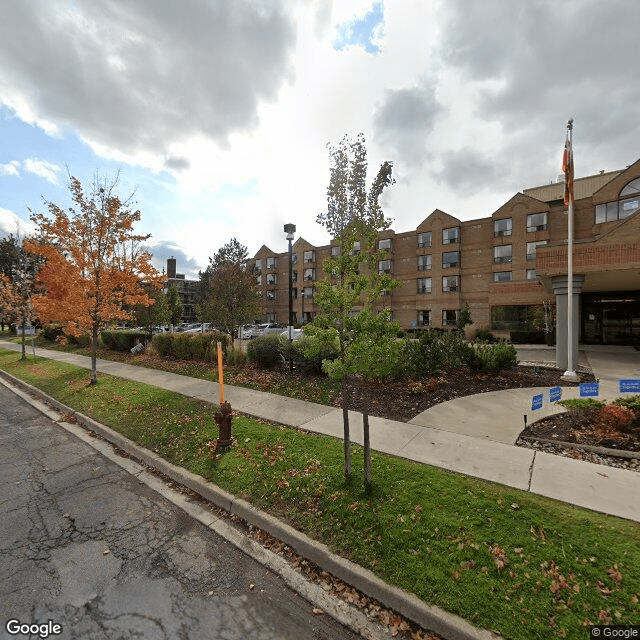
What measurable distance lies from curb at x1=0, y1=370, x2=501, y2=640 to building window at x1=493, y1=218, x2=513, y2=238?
3925 centimetres

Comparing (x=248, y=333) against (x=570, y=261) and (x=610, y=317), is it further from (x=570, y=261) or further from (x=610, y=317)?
(x=610, y=317)

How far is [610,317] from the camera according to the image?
22672 mm

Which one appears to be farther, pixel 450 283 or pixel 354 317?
pixel 450 283

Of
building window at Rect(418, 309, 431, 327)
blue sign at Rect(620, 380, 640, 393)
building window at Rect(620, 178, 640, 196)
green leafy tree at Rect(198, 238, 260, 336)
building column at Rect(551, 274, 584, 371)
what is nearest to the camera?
blue sign at Rect(620, 380, 640, 393)

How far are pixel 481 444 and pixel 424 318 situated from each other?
37066 mm

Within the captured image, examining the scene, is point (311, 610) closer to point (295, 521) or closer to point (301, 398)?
point (295, 521)

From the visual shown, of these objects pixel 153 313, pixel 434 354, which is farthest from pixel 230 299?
pixel 434 354

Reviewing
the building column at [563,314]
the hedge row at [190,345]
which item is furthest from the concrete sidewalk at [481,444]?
the hedge row at [190,345]

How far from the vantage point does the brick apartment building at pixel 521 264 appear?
1428 cm

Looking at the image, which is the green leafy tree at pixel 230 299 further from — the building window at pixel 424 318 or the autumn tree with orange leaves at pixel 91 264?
the building window at pixel 424 318

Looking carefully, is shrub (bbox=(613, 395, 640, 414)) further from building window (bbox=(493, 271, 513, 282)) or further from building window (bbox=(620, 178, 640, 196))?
building window (bbox=(493, 271, 513, 282))

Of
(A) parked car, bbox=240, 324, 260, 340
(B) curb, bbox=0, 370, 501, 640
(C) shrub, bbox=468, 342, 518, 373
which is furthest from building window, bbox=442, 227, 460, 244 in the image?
(B) curb, bbox=0, 370, 501, 640

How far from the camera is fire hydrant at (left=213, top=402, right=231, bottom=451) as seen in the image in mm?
5617

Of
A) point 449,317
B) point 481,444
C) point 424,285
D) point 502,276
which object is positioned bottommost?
point 481,444
